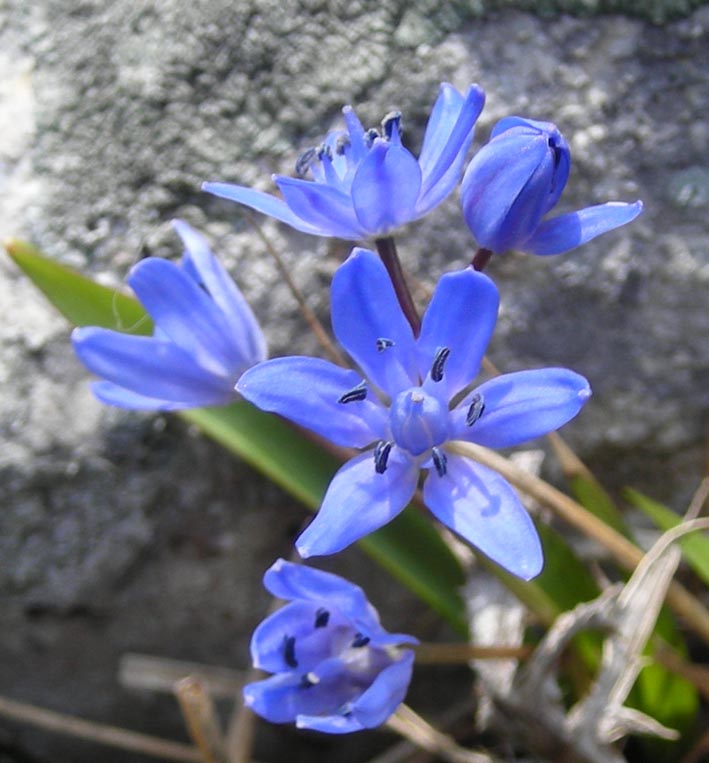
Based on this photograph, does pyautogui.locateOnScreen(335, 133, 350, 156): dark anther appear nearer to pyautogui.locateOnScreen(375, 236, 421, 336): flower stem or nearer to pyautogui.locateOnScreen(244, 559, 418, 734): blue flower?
pyautogui.locateOnScreen(375, 236, 421, 336): flower stem

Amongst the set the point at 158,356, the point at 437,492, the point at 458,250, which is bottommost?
the point at 458,250

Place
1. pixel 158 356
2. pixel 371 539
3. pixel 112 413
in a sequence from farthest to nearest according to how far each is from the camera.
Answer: pixel 112 413
pixel 371 539
pixel 158 356

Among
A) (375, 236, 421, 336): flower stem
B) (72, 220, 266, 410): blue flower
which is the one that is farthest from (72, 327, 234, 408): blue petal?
(375, 236, 421, 336): flower stem

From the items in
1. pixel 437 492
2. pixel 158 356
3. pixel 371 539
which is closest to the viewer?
pixel 437 492

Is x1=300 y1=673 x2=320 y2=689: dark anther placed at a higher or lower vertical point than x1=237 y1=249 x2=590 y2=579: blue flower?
lower

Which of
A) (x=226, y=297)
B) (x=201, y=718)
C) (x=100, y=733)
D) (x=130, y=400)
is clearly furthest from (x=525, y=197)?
(x=100, y=733)

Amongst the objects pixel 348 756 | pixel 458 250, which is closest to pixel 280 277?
pixel 458 250

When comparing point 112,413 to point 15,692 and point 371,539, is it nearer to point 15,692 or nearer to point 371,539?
point 371,539
